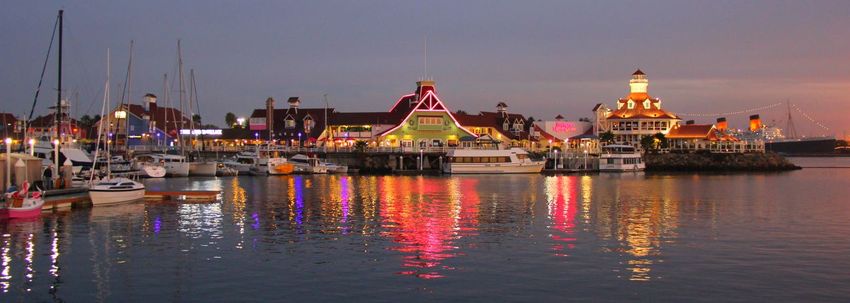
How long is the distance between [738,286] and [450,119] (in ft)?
274

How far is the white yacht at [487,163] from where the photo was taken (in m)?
92.7

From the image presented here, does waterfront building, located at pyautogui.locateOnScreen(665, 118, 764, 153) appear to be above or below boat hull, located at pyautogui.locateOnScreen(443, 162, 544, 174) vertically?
above

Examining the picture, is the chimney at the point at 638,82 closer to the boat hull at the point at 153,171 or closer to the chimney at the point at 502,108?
the chimney at the point at 502,108

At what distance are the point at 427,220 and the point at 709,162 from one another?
256ft

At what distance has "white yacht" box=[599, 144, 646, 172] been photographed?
101312mm

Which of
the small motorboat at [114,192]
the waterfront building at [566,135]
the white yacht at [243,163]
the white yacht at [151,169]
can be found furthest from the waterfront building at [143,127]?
the small motorboat at [114,192]

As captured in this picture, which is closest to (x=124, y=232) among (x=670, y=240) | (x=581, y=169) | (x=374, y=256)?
(x=374, y=256)

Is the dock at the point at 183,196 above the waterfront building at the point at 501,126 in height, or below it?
below

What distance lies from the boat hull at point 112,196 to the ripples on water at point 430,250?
0.75 meters

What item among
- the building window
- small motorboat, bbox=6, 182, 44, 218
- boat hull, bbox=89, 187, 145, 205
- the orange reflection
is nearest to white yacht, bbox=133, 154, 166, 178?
the orange reflection

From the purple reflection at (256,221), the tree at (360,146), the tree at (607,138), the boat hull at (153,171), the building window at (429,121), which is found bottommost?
the purple reflection at (256,221)

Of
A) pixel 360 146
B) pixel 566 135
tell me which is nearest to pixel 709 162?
pixel 566 135

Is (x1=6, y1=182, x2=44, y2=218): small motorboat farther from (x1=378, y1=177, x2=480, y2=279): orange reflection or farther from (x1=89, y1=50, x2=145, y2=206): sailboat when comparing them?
(x1=378, y1=177, x2=480, y2=279): orange reflection

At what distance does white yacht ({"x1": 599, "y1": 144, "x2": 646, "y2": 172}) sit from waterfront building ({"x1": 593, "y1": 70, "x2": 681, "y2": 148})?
1702 centimetres
